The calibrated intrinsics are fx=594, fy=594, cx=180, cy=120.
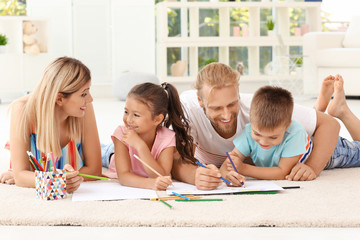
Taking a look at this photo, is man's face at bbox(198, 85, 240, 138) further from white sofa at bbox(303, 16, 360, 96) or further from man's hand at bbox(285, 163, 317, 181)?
white sofa at bbox(303, 16, 360, 96)

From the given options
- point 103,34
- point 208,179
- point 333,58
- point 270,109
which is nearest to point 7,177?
point 208,179

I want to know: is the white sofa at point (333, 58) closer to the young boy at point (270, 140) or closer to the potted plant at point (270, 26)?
the potted plant at point (270, 26)

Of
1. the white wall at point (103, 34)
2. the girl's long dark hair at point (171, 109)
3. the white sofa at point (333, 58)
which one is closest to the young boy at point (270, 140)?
the girl's long dark hair at point (171, 109)

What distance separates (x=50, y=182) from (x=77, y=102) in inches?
11.3

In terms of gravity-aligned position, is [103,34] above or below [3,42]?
above

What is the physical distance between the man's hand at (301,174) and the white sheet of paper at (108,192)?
0.49m

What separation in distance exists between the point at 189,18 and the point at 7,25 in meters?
2.02

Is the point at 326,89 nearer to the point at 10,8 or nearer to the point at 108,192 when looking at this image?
the point at 108,192

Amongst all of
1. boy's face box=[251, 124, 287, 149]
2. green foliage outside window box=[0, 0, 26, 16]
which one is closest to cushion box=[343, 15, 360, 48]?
green foliage outside window box=[0, 0, 26, 16]

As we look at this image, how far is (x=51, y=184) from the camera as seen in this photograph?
168cm

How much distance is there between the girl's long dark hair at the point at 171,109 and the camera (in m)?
1.93

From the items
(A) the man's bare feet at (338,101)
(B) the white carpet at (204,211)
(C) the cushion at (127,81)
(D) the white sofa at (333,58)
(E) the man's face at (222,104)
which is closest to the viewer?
(B) the white carpet at (204,211)

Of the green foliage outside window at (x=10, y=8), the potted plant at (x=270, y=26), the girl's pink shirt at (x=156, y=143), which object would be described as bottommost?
the girl's pink shirt at (x=156, y=143)
